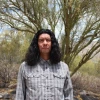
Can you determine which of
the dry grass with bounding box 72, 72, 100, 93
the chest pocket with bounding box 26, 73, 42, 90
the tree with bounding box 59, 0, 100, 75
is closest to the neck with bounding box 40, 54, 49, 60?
the chest pocket with bounding box 26, 73, 42, 90

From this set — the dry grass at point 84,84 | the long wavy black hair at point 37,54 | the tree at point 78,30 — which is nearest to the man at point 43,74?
the long wavy black hair at point 37,54

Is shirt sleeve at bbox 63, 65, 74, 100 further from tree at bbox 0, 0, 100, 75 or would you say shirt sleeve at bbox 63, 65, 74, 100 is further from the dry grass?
the dry grass

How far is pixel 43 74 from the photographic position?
216cm

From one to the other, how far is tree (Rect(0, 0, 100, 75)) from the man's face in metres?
5.42

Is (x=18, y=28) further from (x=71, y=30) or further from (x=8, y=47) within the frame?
(x=8, y=47)

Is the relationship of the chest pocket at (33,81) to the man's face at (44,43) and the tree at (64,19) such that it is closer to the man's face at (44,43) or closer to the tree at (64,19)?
the man's face at (44,43)

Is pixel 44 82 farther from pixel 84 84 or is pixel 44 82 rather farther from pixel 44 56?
pixel 84 84

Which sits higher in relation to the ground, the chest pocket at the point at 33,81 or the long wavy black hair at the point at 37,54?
the long wavy black hair at the point at 37,54

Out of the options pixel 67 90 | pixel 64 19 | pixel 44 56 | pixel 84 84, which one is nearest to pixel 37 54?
pixel 44 56

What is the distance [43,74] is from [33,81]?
0.12 meters

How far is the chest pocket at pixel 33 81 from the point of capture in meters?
2.09

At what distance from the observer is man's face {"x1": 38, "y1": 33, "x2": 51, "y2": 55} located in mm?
2229

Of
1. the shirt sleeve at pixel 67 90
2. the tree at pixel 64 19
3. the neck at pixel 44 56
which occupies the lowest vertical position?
the shirt sleeve at pixel 67 90

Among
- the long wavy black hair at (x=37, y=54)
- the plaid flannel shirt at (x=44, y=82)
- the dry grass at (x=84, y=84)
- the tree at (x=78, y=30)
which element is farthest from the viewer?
the dry grass at (x=84, y=84)
